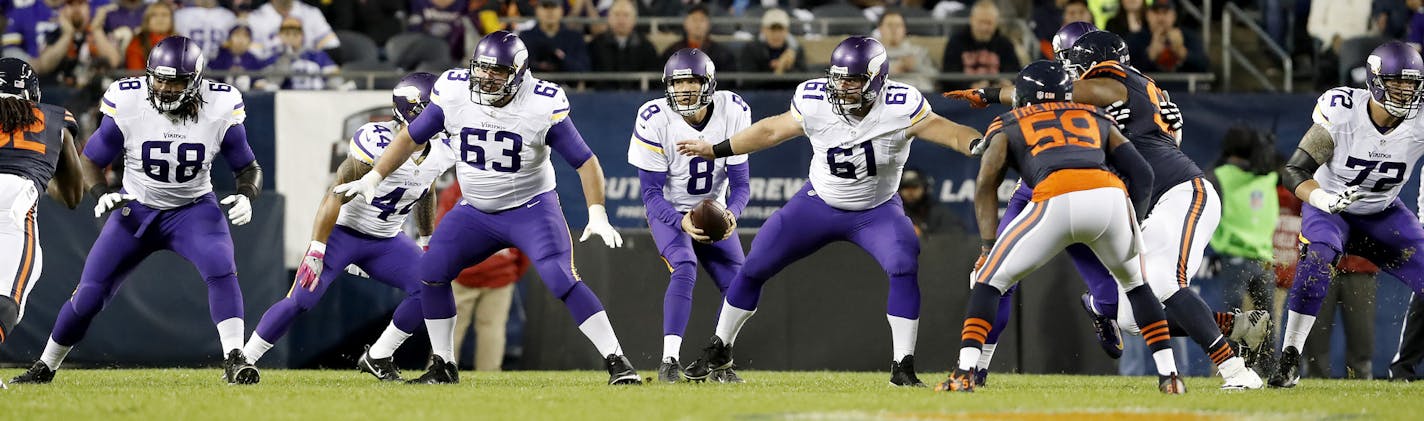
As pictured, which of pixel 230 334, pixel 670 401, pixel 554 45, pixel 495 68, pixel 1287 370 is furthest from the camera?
pixel 554 45

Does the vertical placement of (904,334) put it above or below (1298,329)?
above

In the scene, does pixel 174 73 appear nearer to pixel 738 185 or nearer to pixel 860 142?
pixel 738 185

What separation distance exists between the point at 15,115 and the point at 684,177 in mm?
3220

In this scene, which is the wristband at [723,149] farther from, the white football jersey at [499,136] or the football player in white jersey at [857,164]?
the white football jersey at [499,136]

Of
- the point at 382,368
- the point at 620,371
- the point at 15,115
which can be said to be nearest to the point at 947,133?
the point at 620,371

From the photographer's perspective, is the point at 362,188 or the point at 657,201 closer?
the point at 362,188

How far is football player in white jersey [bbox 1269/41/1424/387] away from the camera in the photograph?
8.52m

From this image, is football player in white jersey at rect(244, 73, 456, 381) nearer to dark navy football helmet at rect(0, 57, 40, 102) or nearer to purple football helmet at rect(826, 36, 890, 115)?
dark navy football helmet at rect(0, 57, 40, 102)

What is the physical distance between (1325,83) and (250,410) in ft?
32.1

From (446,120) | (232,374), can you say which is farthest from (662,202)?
(232,374)

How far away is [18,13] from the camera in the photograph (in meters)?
13.5

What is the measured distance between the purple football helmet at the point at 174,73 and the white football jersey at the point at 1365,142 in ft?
18.3

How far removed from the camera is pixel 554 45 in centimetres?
1288

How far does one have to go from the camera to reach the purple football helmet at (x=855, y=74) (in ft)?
25.9
